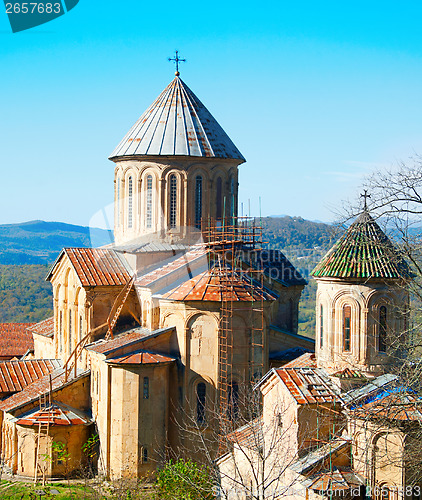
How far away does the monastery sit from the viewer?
17266mm

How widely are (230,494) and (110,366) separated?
5.61m

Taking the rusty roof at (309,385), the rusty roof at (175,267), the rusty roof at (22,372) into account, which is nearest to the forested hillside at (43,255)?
the rusty roof at (22,372)

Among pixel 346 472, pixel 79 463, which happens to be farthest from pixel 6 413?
pixel 346 472

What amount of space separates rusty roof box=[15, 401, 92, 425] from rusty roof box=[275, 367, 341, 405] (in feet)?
25.1

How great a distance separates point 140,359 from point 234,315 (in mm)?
3217

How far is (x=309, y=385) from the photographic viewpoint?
1794 cm

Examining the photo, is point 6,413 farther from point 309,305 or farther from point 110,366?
point 309,305

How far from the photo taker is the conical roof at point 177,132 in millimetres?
25594

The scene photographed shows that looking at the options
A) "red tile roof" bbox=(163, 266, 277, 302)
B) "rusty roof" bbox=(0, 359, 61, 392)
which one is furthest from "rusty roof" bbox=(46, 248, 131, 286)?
"rusty roof" bbox=(0, 359, 61, 392)

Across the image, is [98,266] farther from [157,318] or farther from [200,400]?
[200,400]

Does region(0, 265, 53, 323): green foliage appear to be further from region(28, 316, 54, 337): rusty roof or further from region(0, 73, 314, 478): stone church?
region(0, 73, 314, 478): stone church

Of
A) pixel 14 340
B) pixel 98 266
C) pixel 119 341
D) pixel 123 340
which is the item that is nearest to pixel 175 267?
pixel 123 340

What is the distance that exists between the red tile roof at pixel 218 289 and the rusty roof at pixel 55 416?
4.81 metres

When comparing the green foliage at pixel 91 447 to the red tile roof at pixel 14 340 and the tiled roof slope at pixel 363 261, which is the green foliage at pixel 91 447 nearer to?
the tiled roof slope at pixel 363 261
